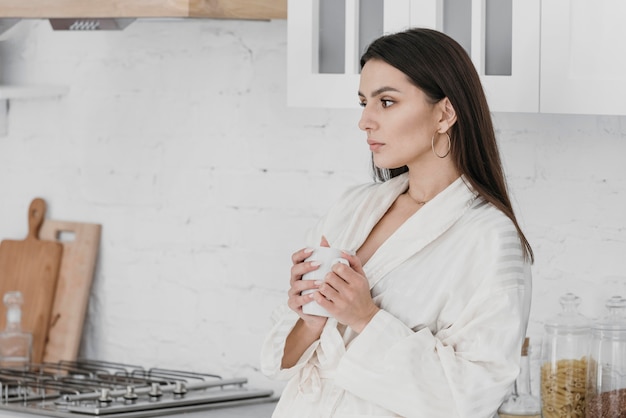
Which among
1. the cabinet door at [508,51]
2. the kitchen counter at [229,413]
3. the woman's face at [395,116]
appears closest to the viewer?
the woman's face at [395,116]

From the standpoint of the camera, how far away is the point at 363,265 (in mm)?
2127

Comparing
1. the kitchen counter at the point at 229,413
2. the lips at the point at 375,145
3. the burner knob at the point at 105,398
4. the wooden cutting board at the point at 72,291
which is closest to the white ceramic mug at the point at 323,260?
the lips at the point at 375,145

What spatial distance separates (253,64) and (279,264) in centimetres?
49

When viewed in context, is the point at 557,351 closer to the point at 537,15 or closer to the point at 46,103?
the point at 537,15

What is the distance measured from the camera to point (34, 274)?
3324mm

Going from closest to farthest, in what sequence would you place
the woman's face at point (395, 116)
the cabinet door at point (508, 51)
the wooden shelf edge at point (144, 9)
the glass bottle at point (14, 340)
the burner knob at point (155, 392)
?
the woman's face at point (395, 116) → the cabinet door at point (508, 51) → the wooden shelf edge at point (144, 9) → the burner knob at point (155, 392) → the glass bottle at point (14, 340)

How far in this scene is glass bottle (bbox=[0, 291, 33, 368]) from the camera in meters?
3.24

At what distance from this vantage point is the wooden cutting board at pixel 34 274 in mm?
3305

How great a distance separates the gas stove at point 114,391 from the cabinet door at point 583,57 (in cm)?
111

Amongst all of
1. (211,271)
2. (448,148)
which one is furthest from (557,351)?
(211,271)

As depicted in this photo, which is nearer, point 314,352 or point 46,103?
point 314,352

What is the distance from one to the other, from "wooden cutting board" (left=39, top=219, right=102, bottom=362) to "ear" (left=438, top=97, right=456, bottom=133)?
1.47 metres

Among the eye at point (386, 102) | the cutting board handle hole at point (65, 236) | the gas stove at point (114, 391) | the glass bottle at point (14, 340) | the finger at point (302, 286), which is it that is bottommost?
the gas stove at point (114, 391)

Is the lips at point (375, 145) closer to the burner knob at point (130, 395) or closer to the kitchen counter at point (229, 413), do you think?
the kitchen counter at point (229, 413)
